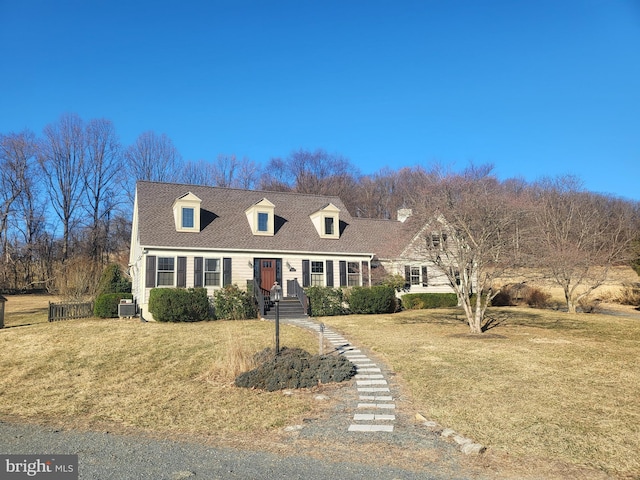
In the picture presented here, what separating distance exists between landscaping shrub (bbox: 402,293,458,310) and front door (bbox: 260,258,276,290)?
770cm

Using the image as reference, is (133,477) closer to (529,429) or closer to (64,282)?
(529,429)

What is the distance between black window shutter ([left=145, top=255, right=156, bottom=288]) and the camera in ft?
65.4

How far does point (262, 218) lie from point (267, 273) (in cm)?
301

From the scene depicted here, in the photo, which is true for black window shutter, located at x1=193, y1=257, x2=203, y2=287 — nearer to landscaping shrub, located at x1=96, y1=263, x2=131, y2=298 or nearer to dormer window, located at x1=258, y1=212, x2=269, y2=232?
dormer window, located at x1=258, y1=212, x2=269, y2=232

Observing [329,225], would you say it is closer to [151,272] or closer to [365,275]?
[365,275]

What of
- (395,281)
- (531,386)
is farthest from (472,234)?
(395,281)

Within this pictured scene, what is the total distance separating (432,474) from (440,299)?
21.9 meters

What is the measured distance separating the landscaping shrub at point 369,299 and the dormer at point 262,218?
5425mm

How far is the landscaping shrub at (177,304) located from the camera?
Answer: 19.0m

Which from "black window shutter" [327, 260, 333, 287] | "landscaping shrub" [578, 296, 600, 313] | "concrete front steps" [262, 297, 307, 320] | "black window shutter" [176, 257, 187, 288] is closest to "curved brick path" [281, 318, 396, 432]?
"concrete front steps" [262, 297, 307, 320]

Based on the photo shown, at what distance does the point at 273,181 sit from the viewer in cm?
5159

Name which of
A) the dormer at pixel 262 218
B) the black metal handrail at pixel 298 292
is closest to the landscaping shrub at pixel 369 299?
the black metal handrail at pixel 298 292

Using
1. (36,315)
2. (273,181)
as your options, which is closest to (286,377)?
(36,315)

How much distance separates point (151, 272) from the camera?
65.8ft
